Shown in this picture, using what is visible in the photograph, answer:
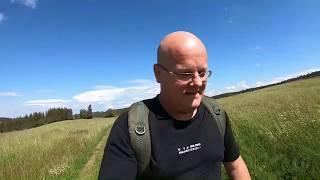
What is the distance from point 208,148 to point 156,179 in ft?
1.44

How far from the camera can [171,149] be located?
9.53ft

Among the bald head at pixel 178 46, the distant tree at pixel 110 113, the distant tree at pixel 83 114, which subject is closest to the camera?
the bald head at pixel 178 46

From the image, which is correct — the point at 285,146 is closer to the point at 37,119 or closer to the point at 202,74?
the point at 202,74

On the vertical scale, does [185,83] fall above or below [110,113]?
below

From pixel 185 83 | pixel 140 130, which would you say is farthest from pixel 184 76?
pixel 140 130

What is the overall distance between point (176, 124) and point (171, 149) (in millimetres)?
176

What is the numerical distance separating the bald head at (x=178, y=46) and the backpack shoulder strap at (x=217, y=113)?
1.54ft

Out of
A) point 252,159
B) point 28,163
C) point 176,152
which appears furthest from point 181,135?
point 28,163

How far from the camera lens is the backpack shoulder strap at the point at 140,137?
2.70m

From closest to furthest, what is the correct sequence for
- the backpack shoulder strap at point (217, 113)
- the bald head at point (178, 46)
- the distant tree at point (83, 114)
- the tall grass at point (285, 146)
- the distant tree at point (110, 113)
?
1. the bald head at point (178, 46)
2. the backpack shoulder strap at point (217, 113)
3. the tall grass at point (285, 146)
4. the distant tree at point (110, 113)
5. the distant tree at point (83, 114)

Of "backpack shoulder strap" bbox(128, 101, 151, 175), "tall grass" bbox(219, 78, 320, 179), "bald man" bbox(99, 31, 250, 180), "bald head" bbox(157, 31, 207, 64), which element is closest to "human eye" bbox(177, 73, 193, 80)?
"bald man" bbox(99, 31, 250, 180)

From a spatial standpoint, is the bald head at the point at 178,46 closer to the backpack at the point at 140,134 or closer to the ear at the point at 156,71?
the ear at the point at 156,71

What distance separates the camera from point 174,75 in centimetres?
286

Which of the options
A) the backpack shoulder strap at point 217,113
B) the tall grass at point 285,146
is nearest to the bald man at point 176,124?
the backpack shoulder strap at point 217,113
